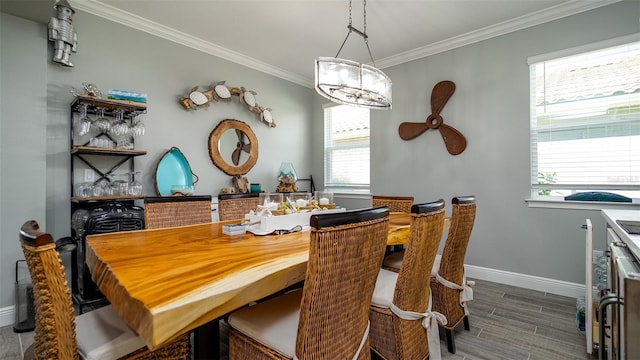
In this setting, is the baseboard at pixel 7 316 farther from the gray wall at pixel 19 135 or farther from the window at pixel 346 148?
the window at pixel 346 148

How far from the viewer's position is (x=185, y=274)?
0.93 metres

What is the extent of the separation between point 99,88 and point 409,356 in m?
3.33

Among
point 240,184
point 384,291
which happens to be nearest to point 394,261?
point 384,291

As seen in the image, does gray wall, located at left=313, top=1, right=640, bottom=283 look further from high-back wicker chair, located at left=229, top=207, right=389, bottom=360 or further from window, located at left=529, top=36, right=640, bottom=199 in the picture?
high-back wicker chair, located at left=229, top=207, right=389, bottom=360

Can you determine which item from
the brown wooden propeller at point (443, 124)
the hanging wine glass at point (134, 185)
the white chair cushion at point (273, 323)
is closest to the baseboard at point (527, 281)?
the brown wooden propeller at point (443, 124)

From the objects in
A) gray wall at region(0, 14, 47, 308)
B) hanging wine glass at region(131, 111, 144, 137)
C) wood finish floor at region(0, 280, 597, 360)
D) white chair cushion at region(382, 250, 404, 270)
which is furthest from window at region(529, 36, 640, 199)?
gray wall at region(0, 14, 47, 308)

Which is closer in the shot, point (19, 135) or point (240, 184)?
point (19, 135)

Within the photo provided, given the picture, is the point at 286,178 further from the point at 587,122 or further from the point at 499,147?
the point at 587,122

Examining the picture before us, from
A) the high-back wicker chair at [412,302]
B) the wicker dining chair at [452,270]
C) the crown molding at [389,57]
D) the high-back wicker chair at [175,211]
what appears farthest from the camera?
the crown molding at [389,57]

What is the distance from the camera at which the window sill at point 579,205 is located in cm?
249

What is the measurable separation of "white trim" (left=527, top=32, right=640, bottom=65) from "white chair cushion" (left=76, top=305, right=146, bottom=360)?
383 cm

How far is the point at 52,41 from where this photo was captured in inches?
97.4

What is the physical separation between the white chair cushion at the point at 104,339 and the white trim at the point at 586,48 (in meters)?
3.83

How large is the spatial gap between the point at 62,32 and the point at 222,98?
5.07 ft
